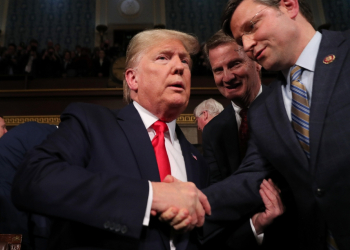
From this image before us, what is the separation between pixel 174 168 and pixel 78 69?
684 centimetres

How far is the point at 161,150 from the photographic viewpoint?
4.64 ft

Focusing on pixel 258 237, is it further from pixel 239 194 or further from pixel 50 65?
pixel 50 65

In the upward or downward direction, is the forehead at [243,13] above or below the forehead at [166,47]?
above

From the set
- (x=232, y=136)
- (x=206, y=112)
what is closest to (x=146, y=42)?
(x=232, y=136)

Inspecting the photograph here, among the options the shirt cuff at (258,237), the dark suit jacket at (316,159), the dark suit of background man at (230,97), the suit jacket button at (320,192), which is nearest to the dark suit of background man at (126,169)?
the dark suit jacket at (316,159)

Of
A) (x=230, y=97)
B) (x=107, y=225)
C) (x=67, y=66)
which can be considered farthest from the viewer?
(x=67, y=66)

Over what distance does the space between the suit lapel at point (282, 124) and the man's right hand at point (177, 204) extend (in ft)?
1.54

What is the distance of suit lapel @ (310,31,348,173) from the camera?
128cm

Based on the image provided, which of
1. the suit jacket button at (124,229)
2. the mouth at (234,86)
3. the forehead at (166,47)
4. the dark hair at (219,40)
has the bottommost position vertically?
the suit jacket button at (124,229)

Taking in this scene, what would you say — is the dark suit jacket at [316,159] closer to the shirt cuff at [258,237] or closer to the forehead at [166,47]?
the shirt cuff at [258,237]

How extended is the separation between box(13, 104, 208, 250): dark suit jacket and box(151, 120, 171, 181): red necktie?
58mm

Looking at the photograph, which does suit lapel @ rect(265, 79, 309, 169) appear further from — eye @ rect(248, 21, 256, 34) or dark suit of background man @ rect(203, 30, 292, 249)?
dark suit of background man @ rect(203, 30, 292, 249)

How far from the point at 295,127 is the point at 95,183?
2.85ft

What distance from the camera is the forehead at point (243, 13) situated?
1617 mm
